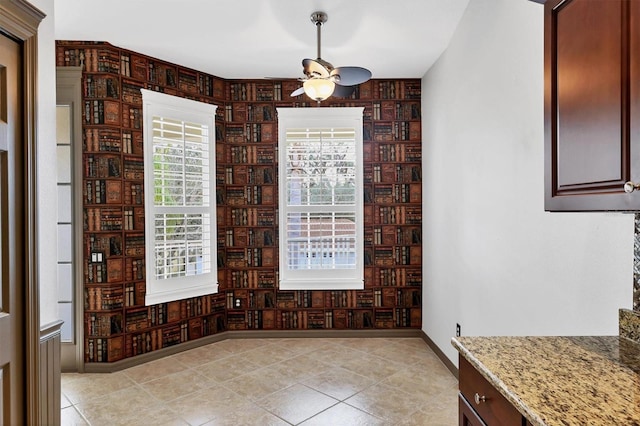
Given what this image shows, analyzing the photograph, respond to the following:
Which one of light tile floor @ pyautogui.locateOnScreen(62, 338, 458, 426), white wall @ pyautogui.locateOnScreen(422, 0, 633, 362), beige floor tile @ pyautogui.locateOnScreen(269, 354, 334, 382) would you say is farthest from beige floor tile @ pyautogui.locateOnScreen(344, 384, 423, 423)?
white wall @ pyautogui.locateOnScreen(422, 0, 633, 362)

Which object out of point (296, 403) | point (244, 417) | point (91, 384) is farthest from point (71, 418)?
point (296, 403)

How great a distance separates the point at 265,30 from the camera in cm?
340

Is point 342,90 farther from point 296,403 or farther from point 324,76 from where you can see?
point 296,403

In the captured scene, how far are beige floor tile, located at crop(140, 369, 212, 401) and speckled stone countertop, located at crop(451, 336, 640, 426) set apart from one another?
8.41 ft

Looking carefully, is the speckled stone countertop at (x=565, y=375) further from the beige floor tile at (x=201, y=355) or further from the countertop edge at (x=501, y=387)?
the beige floor tile at (x=201, y=355)

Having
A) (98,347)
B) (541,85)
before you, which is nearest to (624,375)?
(541,85)

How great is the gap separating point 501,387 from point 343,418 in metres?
1.91

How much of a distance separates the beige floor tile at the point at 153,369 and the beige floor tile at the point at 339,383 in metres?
1.33

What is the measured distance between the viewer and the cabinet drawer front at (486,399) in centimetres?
115

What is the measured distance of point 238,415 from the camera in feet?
9.23

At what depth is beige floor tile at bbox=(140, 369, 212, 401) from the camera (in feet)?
10.3

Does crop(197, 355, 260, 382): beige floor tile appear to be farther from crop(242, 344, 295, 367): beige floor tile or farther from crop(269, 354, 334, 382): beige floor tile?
crop(269, 354, 334, 382): beige floor tile

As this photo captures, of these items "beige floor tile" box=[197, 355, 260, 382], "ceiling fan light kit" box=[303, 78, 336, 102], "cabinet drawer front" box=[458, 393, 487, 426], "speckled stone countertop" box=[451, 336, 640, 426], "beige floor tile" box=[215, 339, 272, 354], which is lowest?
"beige floor tile" box=[215, 339, 272, 354]

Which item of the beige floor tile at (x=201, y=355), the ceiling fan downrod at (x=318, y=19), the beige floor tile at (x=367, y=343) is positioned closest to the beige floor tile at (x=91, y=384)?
the beige floor tile at (x=201, y=355)
